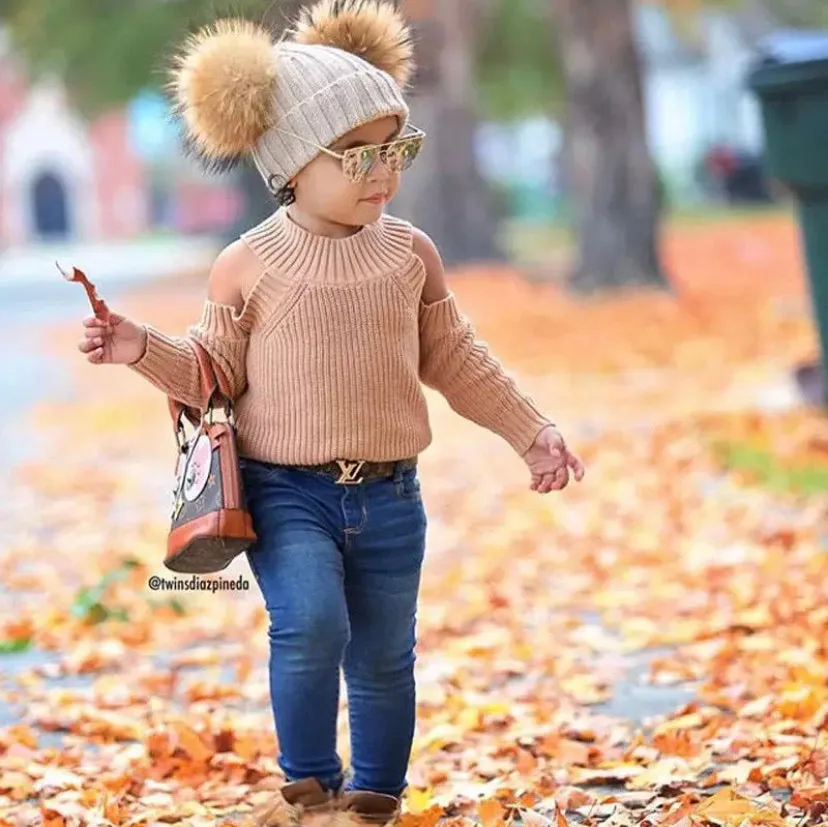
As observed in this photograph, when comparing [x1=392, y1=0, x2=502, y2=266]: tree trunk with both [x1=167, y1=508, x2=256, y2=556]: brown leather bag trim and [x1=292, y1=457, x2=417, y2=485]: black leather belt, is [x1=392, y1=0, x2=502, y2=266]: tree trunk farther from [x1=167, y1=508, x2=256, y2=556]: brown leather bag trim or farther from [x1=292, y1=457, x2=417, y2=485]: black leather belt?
[x1=167, y1=508, x2=256, y2=556]: brown leather bag trim

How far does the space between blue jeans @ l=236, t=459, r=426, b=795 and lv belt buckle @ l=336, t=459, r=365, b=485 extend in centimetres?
2

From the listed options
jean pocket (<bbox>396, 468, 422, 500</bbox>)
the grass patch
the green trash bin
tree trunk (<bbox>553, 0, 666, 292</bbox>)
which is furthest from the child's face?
tree trunk (<bbox>553, 0, 666, 292</bbox>)

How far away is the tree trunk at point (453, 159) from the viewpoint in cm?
2262

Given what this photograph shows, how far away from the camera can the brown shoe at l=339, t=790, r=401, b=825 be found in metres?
3.56

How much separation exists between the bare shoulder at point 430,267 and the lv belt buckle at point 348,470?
392mm

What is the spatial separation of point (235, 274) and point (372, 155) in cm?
36

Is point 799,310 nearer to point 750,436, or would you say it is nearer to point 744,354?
point 744,354

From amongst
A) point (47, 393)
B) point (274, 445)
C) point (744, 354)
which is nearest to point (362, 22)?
point (274, 445)

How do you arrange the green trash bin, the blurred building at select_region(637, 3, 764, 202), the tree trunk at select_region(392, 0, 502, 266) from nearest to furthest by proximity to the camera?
the green trash bin
the tree trunk at select_region(392, 0, 502, 266)
the blurred building at select_region(637, 3, 764, 202)

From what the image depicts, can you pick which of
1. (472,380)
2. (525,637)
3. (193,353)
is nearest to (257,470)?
(193,353)

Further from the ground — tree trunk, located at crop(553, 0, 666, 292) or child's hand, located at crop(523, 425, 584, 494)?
tree trunk, located at crop(553, 0, 666, 292)

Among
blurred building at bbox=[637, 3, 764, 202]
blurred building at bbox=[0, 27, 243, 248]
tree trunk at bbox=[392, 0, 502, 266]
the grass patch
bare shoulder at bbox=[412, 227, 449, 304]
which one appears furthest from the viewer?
blurred building at bbox=[637, 3, 764, 202]

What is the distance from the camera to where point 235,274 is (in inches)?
135

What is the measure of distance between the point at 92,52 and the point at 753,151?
20589mm
